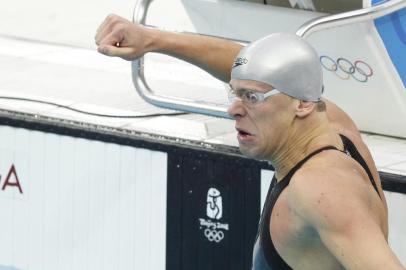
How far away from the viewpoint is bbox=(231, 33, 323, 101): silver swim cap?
338 centimetres

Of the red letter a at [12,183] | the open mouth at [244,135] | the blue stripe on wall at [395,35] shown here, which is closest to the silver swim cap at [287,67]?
the open mouth at [244,135]

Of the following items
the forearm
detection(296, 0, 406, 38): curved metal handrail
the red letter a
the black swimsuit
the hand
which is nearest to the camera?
the black swimsuit

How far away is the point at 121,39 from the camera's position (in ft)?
12.7

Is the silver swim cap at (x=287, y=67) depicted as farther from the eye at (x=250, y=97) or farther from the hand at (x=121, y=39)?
the hand at (x=121, y=39)

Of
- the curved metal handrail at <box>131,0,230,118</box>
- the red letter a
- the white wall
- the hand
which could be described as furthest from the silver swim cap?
the red letter a

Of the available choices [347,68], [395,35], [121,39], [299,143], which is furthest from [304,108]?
[347,68]

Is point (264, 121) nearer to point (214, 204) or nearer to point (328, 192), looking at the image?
point (328, 192)

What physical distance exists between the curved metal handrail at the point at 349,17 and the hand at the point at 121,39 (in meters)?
1.06

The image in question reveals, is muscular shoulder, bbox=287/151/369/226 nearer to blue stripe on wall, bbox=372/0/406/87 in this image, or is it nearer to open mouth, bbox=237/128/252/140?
open mouth, bbox=237/128/252/140

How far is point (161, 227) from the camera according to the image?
545 cm

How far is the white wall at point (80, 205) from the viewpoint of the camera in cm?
547

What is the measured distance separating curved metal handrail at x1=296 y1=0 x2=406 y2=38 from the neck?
1427 mm

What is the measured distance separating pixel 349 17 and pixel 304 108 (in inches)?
59.0

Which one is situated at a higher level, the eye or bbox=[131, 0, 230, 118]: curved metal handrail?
the eye
